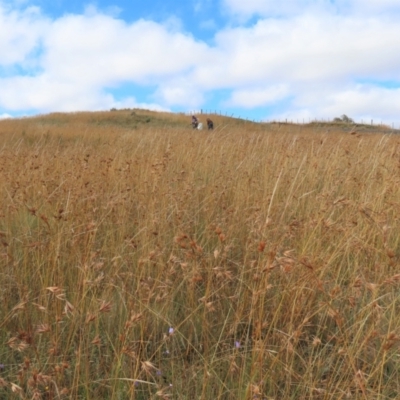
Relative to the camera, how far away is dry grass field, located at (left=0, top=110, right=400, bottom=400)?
134 cm

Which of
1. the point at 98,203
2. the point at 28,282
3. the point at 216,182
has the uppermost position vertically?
the point at 216,182

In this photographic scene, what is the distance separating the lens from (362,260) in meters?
2.33

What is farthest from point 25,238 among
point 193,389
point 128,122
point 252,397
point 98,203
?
point 128,122

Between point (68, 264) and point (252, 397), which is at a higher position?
point (68, 264)

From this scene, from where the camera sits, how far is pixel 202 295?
2.04 metres

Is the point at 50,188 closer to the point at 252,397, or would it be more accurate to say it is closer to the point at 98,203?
the point at 98,203

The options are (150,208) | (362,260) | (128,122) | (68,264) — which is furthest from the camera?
(128,122)

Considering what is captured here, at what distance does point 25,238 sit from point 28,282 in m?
0.41

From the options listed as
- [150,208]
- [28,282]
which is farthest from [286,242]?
[28,282]

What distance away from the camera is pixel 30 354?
1.66 m

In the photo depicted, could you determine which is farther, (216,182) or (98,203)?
(216,182)

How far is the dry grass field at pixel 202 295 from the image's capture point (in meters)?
1.34

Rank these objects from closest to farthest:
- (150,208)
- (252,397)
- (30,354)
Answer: (252,397) → (30,354) → (150,208)

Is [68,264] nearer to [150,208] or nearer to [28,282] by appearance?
[28,282]
